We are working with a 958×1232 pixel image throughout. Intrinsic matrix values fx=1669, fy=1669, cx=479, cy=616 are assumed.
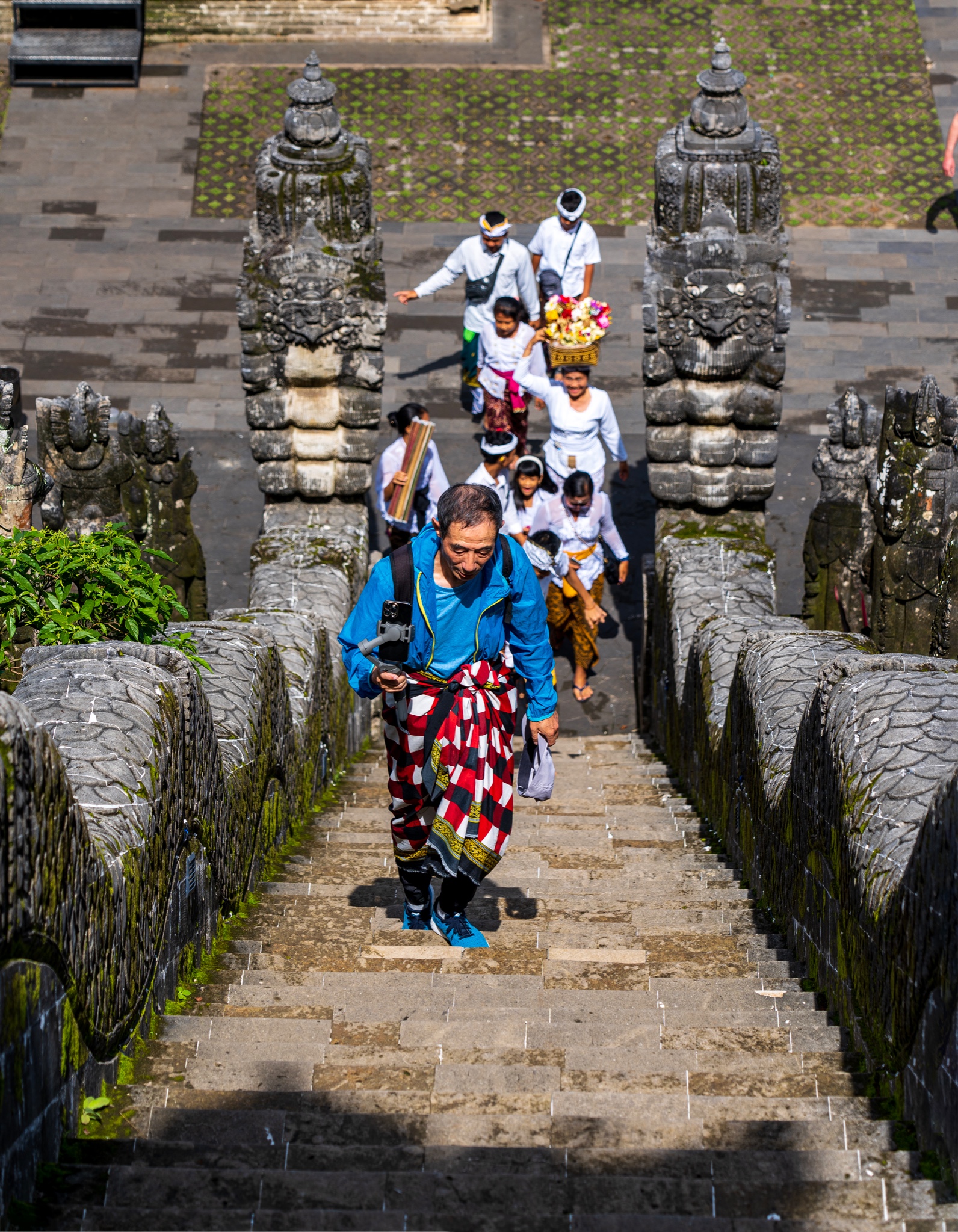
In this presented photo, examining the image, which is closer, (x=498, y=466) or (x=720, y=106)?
(x=720, y=106)

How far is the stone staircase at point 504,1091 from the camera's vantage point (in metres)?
3.68

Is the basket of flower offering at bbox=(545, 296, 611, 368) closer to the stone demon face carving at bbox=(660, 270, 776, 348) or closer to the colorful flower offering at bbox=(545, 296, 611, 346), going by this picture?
the colorful flower offering at bbox=(545, 296, 611, 346)

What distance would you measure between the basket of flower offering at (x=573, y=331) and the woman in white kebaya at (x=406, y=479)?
1.16 meters

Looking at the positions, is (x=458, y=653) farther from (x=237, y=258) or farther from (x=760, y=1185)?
(x=237, y=258)

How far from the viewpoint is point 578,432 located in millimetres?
10320

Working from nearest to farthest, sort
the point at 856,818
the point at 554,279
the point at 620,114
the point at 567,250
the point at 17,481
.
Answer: the point at 856,818 → the point at 17,481 → the point at 567,250 → the point at 554,279 → the point at 620,114

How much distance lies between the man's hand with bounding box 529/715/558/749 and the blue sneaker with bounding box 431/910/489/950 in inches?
26.1

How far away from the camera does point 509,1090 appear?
4.27m

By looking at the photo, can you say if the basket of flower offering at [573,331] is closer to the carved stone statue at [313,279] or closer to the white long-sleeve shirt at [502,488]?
the white long-sleeve shirt at [502,488]

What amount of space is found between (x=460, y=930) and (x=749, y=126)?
5938mm

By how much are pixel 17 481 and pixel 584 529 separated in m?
3.40

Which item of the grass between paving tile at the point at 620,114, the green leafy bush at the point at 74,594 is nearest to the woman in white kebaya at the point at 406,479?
the green leafy bush at the point at 74,594

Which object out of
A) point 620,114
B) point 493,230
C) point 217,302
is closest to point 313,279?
point 493,230

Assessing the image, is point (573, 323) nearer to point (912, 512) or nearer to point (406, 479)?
point (406, 479)
